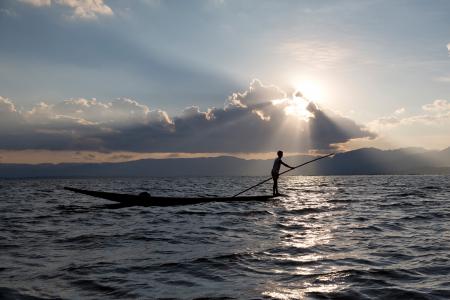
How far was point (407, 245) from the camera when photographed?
39.4 feet

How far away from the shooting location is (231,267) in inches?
374

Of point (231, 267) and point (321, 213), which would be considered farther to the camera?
point (321, 213)

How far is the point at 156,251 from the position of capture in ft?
37.8

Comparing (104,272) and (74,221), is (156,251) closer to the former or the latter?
(104,272)

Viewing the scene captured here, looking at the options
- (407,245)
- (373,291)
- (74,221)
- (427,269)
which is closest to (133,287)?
(373,291)

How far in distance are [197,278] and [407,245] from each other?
6.98 meters

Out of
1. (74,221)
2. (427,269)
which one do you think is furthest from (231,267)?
(74,221)

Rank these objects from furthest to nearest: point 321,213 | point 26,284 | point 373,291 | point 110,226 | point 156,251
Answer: point 321,213 → point 110,226 → point 156,251 → point 26,284 → point 373,291

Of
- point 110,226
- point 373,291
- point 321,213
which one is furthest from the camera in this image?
point 321,213

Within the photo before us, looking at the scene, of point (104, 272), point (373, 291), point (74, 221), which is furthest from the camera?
point (74, 221)

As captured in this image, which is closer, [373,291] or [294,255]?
[373,291]

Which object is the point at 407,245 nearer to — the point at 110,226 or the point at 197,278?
the point at 197,278

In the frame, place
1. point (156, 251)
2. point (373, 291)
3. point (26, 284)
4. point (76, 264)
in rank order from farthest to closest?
point (156, 251) → point (76, 264) → point (26, 284) → point (373, 291)

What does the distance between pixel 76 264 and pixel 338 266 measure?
631 centimetres
